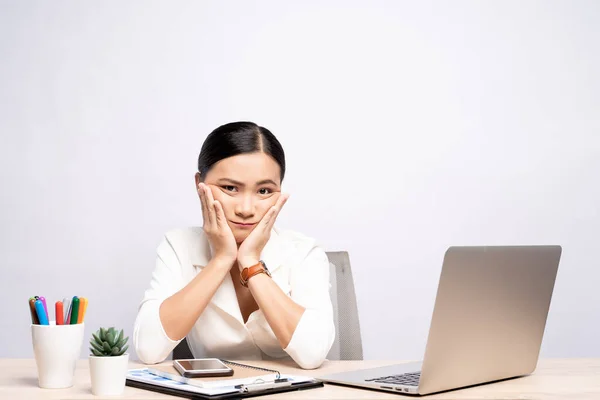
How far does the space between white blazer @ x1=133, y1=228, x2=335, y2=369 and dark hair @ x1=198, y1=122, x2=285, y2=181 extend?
0.70ft

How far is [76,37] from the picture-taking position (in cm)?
248

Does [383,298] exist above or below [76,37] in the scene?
below

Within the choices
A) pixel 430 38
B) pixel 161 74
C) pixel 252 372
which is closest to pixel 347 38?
pixel 430 38

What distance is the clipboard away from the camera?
1.04 metres

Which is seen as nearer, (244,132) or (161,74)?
(244,132)

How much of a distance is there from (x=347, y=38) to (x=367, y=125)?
338mm

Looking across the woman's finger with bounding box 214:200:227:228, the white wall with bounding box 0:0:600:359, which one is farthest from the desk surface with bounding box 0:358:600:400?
the white wall with bounding box 0:0:600:359

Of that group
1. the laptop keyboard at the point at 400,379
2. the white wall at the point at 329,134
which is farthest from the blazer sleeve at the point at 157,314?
the white wall at the point at 329,134

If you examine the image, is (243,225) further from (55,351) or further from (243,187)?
(55,351)

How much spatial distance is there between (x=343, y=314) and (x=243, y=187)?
1.67ft

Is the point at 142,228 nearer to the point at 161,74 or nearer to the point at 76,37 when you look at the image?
the point at 161,74

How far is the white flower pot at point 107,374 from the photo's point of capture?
107 cm

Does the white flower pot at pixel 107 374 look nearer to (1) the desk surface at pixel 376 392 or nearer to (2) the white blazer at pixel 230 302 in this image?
(1) the desk surface at pixel 376 392

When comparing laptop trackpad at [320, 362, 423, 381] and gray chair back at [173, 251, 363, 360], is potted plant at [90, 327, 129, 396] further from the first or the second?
gray chair back at [173, 251, 363, 360]
